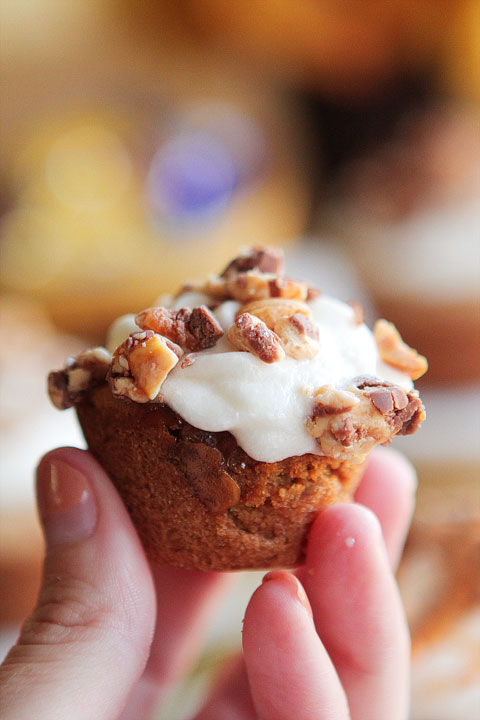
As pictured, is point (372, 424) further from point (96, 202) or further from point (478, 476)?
point (96, 202)

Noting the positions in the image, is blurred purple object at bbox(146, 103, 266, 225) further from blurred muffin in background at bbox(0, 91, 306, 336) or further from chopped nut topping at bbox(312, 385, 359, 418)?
chopped nut topping at bbox(312, 385, 359, 418)

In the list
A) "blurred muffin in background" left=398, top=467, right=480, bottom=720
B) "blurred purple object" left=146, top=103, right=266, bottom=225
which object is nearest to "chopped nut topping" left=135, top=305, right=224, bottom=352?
"blurred muffin in background" left=398, top=467, right=480, bottom=720

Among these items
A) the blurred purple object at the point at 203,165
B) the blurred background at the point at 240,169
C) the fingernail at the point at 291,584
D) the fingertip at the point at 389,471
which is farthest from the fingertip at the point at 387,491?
the blurred purple object at the point at 203,165

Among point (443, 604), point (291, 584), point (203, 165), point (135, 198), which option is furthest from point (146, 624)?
point (203, 165)

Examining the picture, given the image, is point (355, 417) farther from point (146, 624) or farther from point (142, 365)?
point (146, 624)

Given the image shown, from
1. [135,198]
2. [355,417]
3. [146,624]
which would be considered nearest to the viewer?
[355,417]

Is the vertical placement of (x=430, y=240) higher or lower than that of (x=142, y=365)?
lower
